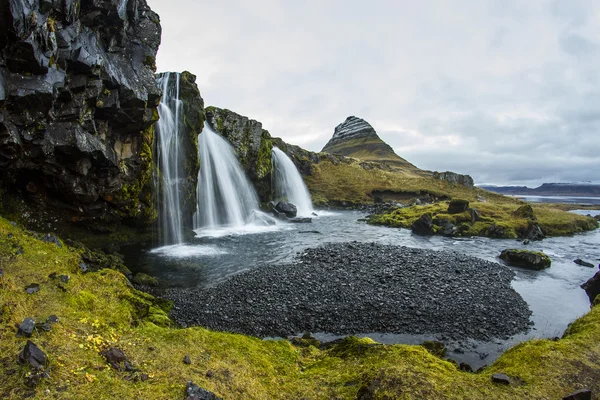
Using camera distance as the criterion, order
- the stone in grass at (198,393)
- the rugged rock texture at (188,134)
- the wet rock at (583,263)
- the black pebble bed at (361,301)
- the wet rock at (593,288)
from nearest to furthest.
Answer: the stone in grass at (198,393), the black pebble bed at (361,301), the wet rock at (593,288), the wet rock at (583,263), the rugged rock texture at (188,134)

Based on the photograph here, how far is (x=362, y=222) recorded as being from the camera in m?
52.5

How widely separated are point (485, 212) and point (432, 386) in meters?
53.2

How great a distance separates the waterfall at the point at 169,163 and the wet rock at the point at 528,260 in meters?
30.8

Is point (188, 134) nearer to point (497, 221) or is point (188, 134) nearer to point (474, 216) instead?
point (474, 216)

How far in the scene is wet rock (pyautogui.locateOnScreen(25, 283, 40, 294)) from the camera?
33.1 feet

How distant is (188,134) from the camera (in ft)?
122

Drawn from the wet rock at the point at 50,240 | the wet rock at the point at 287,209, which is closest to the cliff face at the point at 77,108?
the wet rock at the point at 50,240

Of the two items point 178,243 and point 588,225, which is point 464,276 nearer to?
point 178,243

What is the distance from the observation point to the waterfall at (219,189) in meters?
42.3

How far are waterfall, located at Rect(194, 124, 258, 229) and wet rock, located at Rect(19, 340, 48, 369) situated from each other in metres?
34.1

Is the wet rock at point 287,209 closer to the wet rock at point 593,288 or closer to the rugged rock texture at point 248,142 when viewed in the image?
the rugged rock texture at point 248,142

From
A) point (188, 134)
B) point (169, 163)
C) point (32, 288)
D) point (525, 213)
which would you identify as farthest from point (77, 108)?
point (525, 213)

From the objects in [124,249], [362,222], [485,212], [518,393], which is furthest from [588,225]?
[124,249]

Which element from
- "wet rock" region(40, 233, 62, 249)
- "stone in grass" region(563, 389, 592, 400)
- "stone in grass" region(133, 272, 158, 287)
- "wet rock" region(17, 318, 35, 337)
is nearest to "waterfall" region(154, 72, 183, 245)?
"stone in grass" region(133, 272, 158, 287)
